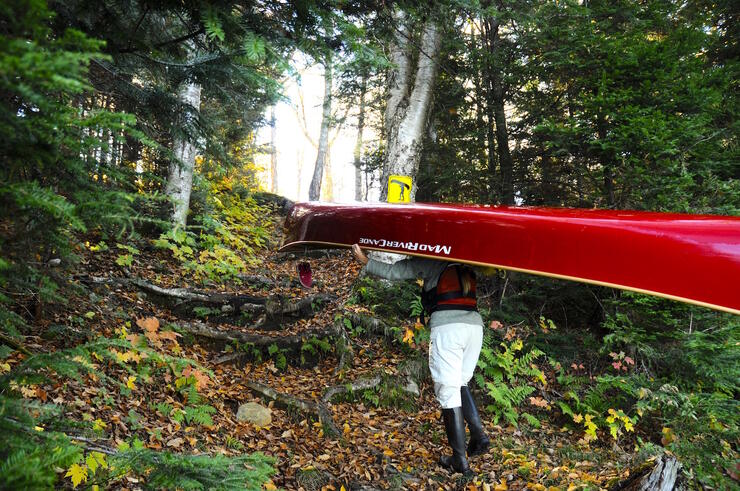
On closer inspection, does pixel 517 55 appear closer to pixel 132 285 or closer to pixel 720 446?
pixel 720 446

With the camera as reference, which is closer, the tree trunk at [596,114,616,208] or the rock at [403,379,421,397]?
the rock at [403,379,421,397]

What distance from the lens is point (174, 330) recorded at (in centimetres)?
484

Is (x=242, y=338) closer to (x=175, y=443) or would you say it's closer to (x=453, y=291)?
(x=175, y=443)

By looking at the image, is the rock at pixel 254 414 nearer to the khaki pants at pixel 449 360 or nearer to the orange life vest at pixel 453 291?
the khaki pants at pixel 449 360

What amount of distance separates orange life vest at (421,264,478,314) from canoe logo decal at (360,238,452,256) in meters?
0.17

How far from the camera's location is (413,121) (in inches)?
257

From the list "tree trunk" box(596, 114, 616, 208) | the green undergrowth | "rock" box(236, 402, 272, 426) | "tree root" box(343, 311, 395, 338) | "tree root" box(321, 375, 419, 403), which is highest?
"tree trunk" box(596, 114, 616, 208)

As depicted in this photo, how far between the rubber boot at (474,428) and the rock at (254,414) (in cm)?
193

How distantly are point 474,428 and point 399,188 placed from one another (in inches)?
135

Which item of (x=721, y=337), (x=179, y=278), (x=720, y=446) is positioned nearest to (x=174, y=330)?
(x=179, y=278)

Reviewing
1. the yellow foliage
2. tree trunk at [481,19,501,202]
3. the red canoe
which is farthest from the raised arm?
tree trunk at [481,19,501,202]

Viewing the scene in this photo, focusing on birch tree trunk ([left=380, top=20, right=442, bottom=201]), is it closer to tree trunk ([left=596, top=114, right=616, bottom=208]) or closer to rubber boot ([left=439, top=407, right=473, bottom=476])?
tree trunk ([left=596, top=114, right=616, bottom=208])

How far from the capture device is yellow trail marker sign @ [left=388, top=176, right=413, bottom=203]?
5914mm

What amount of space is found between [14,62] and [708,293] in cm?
357
